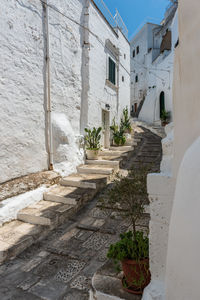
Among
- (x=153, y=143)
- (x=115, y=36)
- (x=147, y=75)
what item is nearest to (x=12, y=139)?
(x=153, y=143)

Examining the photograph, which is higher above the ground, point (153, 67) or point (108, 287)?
point (153, 67)

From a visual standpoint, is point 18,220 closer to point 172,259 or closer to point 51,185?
point 51,185

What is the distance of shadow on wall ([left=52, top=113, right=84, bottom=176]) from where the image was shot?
6359 mm

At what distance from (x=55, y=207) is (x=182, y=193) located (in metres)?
4.17

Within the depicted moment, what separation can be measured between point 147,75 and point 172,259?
21886mm

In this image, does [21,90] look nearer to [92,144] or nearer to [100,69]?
[92,144]

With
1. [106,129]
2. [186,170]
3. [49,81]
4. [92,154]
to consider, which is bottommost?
[92,154]

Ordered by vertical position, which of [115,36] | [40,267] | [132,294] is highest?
[115,36]

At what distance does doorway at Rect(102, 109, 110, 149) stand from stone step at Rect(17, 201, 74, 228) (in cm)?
516

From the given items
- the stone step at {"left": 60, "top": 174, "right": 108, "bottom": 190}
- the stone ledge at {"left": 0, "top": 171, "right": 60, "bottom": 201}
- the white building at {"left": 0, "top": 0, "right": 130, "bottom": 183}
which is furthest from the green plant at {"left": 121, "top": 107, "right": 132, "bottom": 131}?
the stone ledge at {"left": 0, "top": 171, "right": 60, "bottom": 201}

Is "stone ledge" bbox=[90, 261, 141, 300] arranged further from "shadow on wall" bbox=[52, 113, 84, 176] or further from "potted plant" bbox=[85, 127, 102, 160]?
"potted plant" bbox=[85, 127, 102, 160]

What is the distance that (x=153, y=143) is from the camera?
980 centimetres

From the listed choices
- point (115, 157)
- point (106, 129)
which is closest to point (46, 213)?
point (115, 157)

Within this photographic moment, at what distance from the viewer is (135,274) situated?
2.14 m
